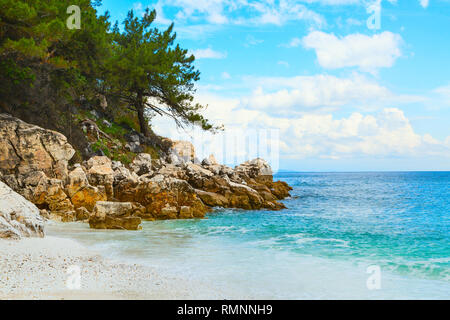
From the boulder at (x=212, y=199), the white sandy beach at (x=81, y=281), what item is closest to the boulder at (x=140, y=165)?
the boulder at (x=212, y=199)

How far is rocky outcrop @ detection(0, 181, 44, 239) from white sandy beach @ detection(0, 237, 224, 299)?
24.6 inches

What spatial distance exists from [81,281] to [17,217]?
524 centimetres

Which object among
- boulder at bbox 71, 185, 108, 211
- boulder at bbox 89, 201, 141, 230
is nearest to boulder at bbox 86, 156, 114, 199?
boulder at bbox 71, 185, 108, 211

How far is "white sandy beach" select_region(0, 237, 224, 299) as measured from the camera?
6.15 meters

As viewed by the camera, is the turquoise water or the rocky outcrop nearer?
the turquoise water

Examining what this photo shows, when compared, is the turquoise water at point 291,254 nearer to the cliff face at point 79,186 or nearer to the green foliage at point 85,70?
the cliff face at point 79,186

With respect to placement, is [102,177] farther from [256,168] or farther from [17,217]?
[256,168]

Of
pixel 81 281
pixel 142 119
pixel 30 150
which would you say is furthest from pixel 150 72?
pixel 81 281

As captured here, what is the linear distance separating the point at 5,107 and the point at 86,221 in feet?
32.5

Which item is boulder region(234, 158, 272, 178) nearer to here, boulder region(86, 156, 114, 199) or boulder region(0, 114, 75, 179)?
boulder region(86, 156, 114, 199)

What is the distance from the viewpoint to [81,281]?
22.6ft

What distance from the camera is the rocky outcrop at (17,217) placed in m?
9.77
